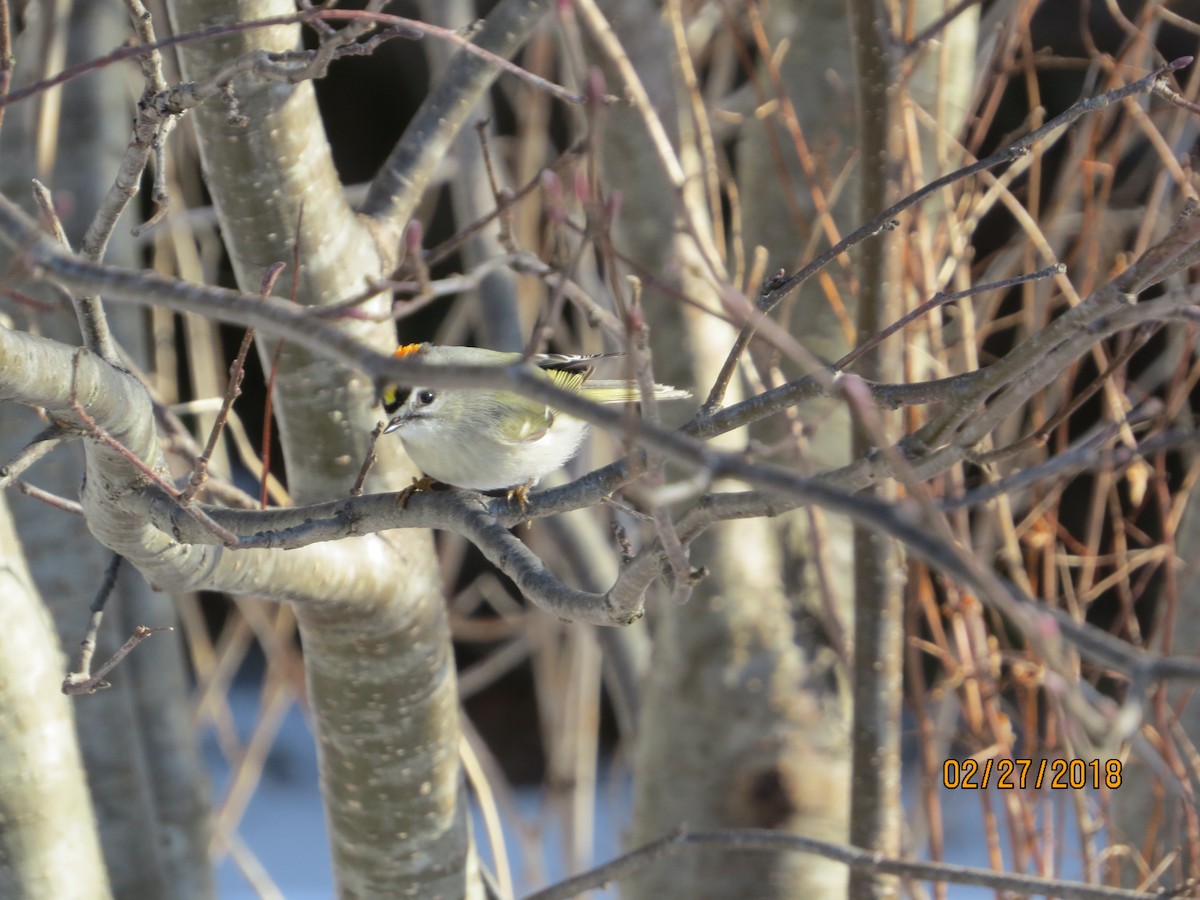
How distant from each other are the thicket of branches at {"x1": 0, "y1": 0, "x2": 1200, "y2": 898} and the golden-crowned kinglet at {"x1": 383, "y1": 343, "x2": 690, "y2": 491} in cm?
11

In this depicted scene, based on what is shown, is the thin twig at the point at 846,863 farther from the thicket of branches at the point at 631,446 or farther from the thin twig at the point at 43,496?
the thin twig at the point at 43,496

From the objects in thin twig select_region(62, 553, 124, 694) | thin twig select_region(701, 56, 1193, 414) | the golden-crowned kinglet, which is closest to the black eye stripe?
the golden-crowned kinglet

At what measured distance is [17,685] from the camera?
192cm

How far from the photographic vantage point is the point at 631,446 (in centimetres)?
93

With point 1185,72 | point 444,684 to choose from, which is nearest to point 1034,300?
point 444,684

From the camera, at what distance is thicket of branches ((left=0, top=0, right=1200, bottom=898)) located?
1222 millimetres

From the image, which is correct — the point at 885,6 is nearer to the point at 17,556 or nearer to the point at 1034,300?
the point at 1034,300

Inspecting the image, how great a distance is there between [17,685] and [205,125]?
3.20ft

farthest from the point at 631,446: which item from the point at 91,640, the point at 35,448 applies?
the point at 91,640

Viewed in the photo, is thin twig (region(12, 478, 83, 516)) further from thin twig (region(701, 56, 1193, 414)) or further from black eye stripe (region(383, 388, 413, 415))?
thin twig (region(701, 56, 1193, 414))
